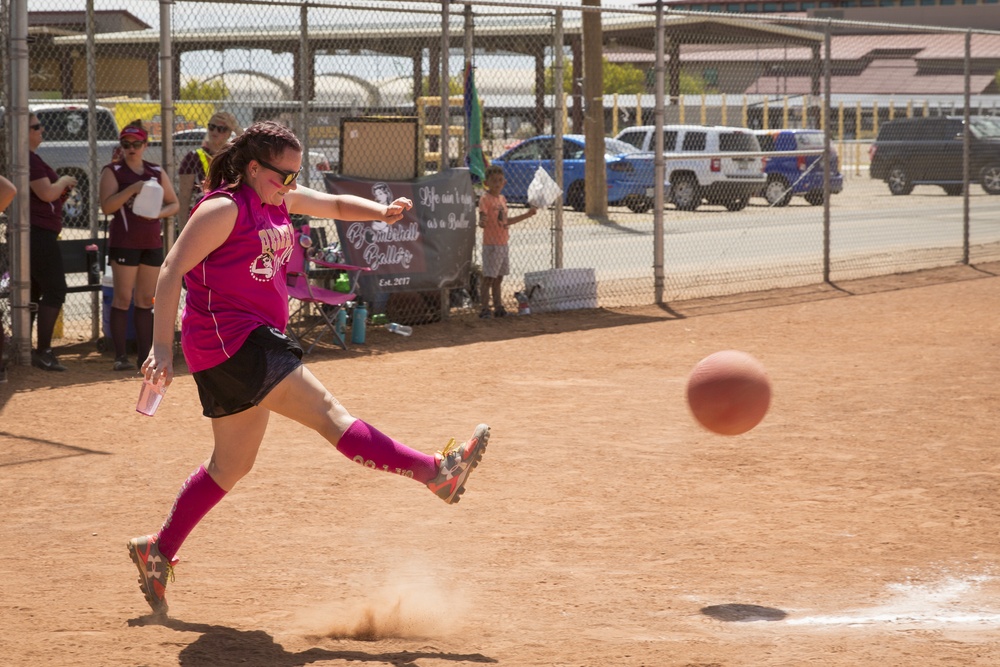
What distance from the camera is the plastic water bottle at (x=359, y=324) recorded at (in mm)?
11148

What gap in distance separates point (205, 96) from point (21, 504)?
17275mm

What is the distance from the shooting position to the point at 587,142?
20625 mm

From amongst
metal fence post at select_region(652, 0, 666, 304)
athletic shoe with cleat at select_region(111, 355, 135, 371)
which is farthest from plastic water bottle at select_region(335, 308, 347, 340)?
metal fence post at select_region(652, 0, 666, 304)

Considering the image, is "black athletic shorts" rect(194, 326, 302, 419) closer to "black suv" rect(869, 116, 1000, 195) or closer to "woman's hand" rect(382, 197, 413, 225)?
"woman's hand" rect(382, 197, 413, 225)

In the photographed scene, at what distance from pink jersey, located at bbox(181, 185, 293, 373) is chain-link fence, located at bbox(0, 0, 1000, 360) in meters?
5.78

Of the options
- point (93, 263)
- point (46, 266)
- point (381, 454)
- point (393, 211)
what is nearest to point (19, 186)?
point (46, 266)

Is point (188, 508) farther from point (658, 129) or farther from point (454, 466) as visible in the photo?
point (658, 129)

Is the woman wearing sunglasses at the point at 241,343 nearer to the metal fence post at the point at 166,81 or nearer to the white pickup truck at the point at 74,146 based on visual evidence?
the metal fence post at the point at 166,81

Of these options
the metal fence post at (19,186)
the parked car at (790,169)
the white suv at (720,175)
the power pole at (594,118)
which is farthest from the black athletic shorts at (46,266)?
the power pole at (594,118)

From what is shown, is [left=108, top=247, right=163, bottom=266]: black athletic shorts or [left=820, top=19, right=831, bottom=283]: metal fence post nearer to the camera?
[left=108, top=247, right=163, bottom=266]: black athletic shorts

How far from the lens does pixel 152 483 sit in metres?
6.54

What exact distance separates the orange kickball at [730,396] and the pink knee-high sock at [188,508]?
83.8 inches

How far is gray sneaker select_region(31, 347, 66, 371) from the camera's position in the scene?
32.1 ft

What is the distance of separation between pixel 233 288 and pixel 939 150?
724 inches
